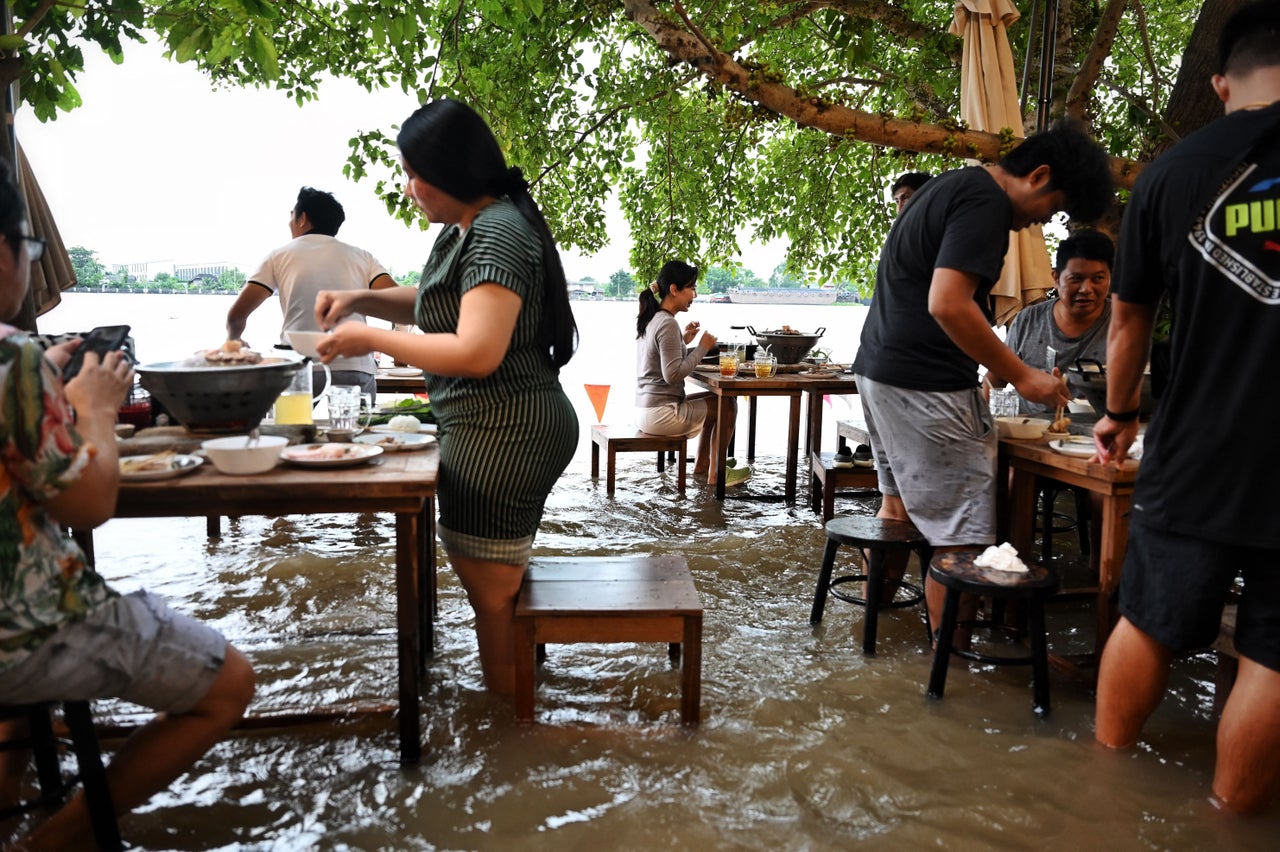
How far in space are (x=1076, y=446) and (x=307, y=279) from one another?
3.56 meters

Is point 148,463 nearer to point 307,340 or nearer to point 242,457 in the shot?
point 242,457

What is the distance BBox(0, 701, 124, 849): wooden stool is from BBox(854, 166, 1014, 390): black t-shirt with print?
262cm

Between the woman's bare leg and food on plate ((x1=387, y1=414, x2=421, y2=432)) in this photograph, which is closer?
the woman's bare leg

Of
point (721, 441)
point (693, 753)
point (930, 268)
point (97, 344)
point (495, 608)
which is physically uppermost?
point (930, 268)

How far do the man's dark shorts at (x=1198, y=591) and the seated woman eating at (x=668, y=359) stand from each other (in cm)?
371

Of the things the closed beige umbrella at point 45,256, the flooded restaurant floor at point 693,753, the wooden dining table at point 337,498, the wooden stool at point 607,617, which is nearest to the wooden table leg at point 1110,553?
the flooded restaurant floor at point 693,753

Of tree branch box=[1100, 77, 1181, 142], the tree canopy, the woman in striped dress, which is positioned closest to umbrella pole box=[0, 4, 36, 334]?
the tree canopy

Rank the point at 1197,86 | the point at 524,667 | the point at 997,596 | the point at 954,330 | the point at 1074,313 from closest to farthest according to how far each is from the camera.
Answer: the point at 524,667, the point at 997,596, the point at 954,330, the point at 1074,313, the point at 1197,86

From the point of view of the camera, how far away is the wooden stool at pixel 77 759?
190cm

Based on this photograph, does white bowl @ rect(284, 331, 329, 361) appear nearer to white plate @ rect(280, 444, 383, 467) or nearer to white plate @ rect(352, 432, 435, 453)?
white plate @ rect(280, 444, 383, 467)

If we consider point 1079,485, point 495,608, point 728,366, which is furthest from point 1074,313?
point 495,608

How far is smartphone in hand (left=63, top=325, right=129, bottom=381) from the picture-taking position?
191cm

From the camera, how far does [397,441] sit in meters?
2.71

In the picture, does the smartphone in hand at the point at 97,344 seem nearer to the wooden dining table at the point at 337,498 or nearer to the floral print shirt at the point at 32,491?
the floral print shirt at the point at 32,491
